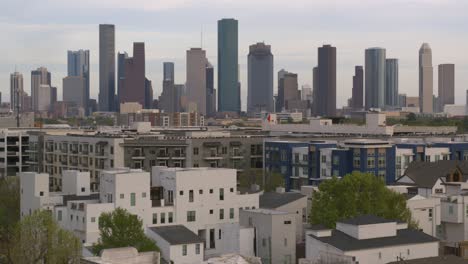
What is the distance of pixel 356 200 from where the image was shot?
6456 centimetres

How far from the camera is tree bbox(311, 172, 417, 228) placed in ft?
207

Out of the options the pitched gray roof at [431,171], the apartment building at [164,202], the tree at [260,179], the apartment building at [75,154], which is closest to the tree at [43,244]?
the apartment building at [164,202]

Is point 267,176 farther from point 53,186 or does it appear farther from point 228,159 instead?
point 53,186

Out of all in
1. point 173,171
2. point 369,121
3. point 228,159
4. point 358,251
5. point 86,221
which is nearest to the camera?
point 358,251

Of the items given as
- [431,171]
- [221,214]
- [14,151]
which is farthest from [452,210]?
[14,151]

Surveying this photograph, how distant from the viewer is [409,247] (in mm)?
55281

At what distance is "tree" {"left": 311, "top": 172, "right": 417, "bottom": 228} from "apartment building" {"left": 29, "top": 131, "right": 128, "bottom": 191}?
3751 cm

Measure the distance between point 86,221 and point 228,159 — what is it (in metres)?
44.0

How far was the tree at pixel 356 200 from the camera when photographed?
6300 cm

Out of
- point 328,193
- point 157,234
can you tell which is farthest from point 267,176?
point 157,234

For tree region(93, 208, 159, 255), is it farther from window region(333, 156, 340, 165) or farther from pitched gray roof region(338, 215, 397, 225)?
window region(333, 156, 340, 165)

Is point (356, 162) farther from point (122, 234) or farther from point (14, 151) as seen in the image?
point (14, 151)

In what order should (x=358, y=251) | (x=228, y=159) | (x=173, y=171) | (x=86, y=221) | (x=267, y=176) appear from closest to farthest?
1. (x=358, y=251)
2. (x=86, y=221)
3. (x=173, y=171)
4. (x=267, y=176)
5. (x=228, y=159)

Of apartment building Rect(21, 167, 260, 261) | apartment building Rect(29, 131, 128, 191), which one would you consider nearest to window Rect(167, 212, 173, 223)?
apartment building Rect(21, 167, 260, 261)
